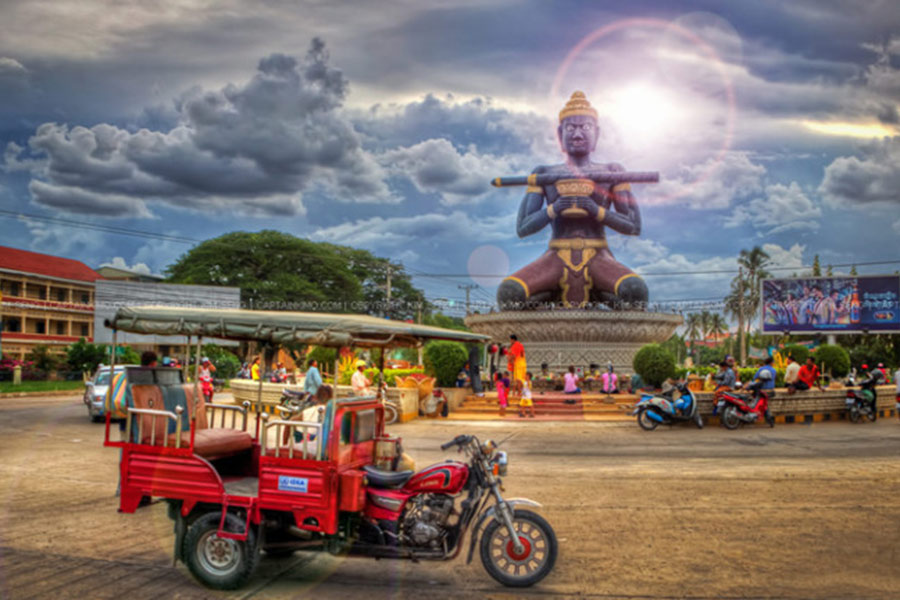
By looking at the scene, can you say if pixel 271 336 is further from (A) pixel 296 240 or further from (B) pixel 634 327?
(A) pixel 296 240

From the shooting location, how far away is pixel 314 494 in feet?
18.3

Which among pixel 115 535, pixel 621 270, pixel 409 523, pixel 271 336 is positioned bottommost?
pixel 115 535

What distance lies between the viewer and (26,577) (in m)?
5.64

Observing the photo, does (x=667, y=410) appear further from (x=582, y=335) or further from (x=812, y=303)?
(x=812, y=303)

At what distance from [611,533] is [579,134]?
29496 millimetres

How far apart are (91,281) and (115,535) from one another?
5321cm

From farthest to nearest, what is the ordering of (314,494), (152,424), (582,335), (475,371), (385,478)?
(582,335), (475,371), (152,424), (385,478), (314,494)

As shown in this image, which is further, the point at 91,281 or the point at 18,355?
the point at 91,281

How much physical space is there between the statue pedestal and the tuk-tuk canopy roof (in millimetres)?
24387

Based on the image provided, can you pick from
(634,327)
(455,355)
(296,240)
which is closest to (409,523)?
(455,355)

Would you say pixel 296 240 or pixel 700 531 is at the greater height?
pixel 296 240

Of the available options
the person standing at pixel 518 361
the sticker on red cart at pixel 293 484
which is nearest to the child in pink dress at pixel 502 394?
the person standing at pixel 518 361

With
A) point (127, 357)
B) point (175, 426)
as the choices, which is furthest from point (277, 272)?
point (175, 426)

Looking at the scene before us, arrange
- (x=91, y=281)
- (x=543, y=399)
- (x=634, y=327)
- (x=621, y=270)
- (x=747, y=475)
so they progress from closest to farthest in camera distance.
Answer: (x=747, y=475), (x=543, y=399), (x=634, y=327), (x=621, y=270), (x=91, y=281)
